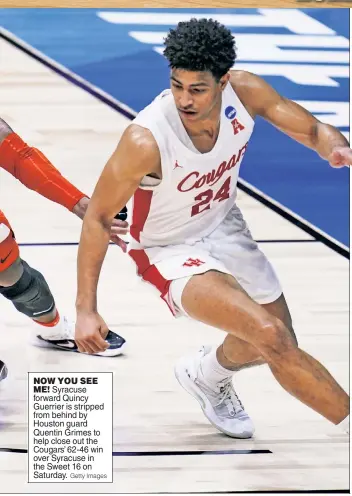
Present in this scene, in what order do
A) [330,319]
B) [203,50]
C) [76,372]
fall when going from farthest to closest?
[330,319] → [76,372] → [203,50]

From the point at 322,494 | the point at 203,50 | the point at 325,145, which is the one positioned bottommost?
the point at 322,494

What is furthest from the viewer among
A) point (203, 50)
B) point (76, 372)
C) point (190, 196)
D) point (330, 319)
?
point (330, 319)

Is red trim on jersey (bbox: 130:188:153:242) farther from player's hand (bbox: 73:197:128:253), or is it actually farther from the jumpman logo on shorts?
the jumpman logo on shorts

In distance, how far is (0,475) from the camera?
4.29 metres

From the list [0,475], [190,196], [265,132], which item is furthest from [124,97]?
[0,475]

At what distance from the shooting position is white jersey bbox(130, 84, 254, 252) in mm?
3961

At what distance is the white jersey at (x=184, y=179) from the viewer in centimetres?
396

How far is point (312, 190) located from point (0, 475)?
1762mm

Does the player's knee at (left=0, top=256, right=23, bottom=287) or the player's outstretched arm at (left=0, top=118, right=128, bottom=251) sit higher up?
the player's outstretched arm at (left=0, top=118, right=128, bottom=251)

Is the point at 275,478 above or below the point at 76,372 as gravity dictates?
below

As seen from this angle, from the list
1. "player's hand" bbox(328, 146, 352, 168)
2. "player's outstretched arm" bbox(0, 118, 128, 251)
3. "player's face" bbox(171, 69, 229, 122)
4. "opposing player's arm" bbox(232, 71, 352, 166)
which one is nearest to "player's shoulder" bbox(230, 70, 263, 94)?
"opposing player's arm" bbox(232, 71, 352, 166)

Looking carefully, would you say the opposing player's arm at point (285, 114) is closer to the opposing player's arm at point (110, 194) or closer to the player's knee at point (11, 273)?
the opposing player's arm at point (110, 194)

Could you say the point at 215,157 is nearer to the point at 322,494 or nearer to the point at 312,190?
the point at 312,190

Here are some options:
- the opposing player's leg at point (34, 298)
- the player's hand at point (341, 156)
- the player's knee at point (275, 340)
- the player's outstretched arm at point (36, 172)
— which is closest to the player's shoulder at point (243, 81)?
the player's hand at point (341, 156)
